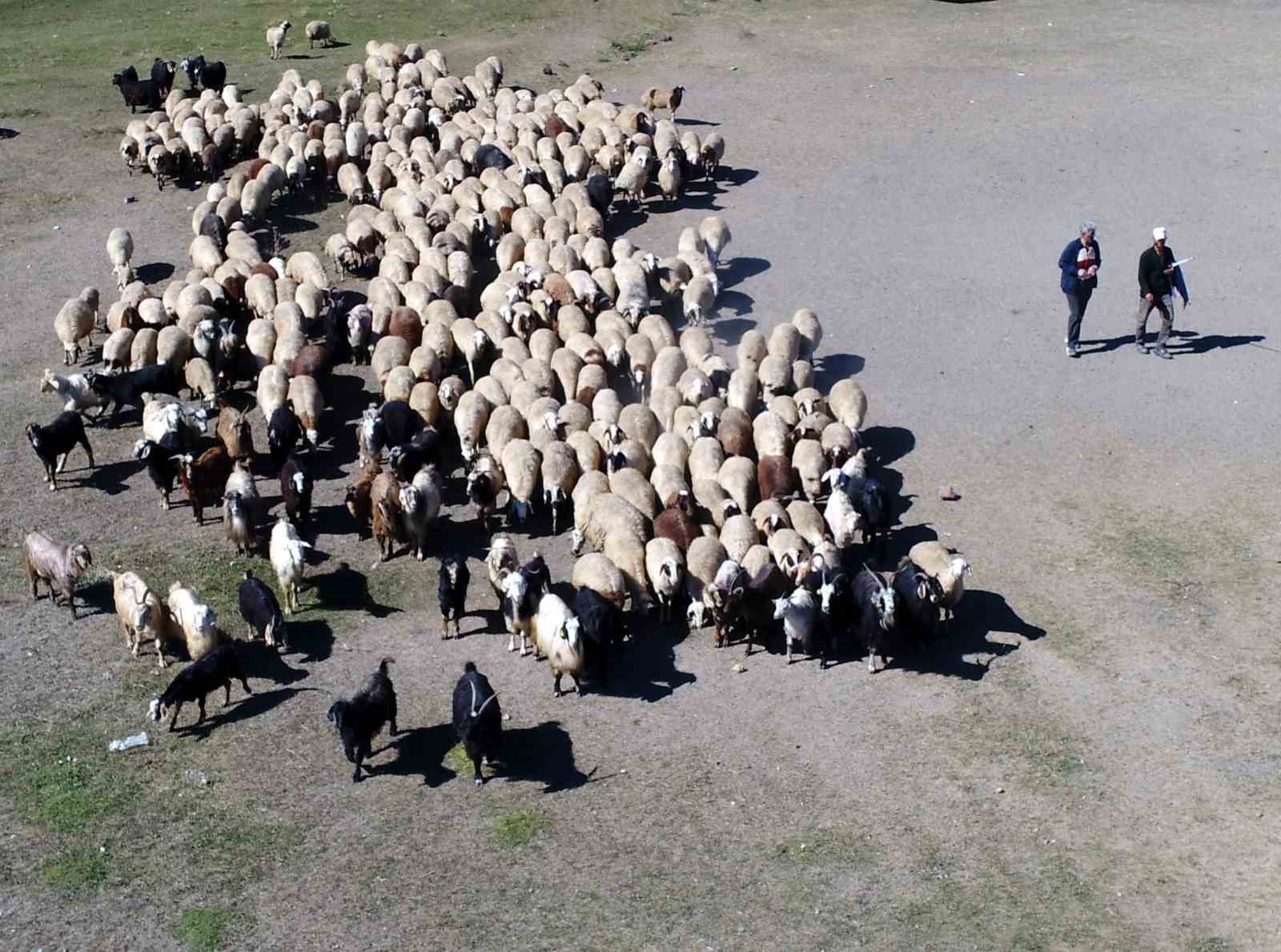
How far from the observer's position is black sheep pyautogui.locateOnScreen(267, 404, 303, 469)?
728 inches

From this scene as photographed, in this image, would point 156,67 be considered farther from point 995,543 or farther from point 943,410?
point 995,543

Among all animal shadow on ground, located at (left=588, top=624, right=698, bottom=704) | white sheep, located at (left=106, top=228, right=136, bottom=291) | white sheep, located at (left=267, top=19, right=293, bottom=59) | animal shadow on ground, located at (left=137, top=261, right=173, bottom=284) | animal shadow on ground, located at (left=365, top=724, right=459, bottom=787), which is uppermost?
white sheep, located at (left=267, top=19, right=293, bottom=59)

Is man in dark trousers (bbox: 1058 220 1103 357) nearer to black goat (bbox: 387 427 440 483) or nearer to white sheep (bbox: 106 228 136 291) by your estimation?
black goat (bbox: 387 427 440 483)

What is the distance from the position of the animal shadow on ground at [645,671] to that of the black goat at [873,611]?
1753 mm

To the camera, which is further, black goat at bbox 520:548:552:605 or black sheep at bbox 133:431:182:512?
black sheep at bbox 133:431:182:512

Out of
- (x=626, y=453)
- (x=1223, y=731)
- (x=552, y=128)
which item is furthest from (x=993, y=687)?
(x=552, y=128)

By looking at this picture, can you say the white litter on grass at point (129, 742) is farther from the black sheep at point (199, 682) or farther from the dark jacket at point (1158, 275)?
the dark jacket at point (1158, 275)

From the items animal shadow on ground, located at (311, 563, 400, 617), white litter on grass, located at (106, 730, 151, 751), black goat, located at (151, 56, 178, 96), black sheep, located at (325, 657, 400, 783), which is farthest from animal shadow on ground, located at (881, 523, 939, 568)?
black goat, located at (151, 56, 178, 96)

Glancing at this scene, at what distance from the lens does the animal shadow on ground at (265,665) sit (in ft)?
47.7

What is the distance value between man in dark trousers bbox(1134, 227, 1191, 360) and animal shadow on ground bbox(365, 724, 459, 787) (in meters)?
12.0

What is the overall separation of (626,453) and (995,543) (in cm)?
437

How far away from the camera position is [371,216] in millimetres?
24688

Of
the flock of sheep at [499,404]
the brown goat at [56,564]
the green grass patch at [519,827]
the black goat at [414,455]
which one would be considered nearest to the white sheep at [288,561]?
the flock of sheep at [499,404]

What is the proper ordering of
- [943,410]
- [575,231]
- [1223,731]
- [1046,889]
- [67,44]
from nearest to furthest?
1. [1046,889]
2. [1223,731]
3. [943,410]
4. [575,231]
5. [67,44]
